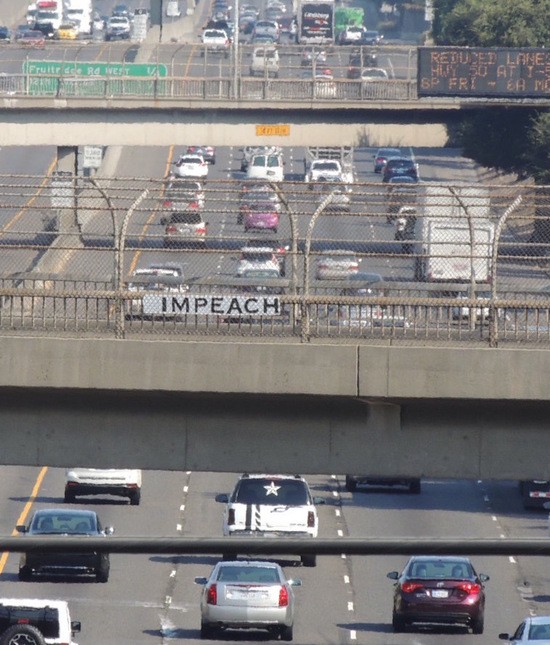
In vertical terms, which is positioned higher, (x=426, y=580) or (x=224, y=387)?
(x=224, y=387)

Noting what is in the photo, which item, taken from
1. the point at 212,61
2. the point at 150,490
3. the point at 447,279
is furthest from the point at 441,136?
the point at 447,279

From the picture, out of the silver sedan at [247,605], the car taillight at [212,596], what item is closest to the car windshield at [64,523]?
the silver sedan at [247,605]

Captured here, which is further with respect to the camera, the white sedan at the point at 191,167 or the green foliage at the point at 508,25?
the white sedan at the point at 191,167

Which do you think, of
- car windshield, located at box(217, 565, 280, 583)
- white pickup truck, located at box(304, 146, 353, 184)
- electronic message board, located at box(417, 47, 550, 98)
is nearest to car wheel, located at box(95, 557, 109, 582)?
car windshield, located at box(217, 565, 280, 583)

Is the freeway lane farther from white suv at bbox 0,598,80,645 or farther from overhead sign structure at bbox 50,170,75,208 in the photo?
overhead sign structure at bbox 50,170,75,208

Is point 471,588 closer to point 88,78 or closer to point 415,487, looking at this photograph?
point 415,487

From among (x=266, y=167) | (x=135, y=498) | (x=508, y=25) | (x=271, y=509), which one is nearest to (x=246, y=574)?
(x=271, y=509)

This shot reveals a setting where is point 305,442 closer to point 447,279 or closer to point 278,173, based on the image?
point 447,279

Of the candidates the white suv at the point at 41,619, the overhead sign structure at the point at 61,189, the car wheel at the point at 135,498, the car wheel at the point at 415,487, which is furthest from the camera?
the car wheel at the point at 415,487

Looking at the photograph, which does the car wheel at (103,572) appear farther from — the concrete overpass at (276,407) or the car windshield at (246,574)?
the concrete overpass at (276,407)
